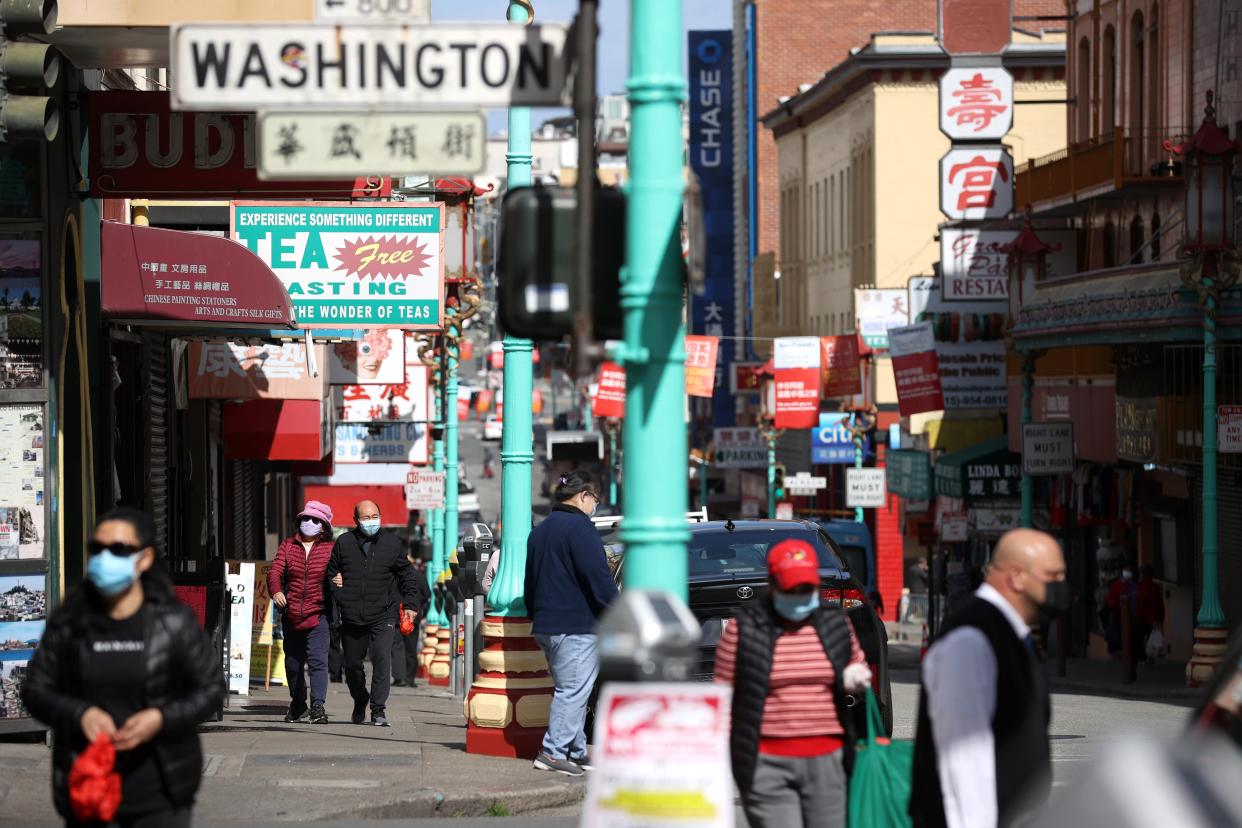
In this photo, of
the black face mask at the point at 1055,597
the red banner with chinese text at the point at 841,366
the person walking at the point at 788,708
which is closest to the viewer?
the black face mask at the point at 1055,597

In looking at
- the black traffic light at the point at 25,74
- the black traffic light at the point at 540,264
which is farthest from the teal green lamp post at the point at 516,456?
the black traffic light at the point at 540,264

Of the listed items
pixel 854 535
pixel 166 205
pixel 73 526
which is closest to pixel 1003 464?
pixel 854 535

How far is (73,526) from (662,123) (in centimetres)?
770

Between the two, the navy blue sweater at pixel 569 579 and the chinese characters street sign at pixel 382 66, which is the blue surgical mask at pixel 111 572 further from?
the navy blue sweater at pixel 569 579

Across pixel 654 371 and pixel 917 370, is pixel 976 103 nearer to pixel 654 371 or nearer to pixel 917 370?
pixel 917 370

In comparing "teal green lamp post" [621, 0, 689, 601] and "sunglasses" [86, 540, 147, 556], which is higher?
"teal green lamp post" [621, 0, 689, 601]

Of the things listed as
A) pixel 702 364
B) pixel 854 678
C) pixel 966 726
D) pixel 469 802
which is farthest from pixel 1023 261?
pixel 966 726

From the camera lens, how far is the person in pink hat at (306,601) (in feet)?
53.8

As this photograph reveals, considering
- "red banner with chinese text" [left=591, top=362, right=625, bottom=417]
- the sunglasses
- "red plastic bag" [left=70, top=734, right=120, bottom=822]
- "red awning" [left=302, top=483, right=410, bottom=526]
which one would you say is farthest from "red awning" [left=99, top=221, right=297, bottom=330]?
"red awning" [left=302, top=483, right=410, bottom=526]

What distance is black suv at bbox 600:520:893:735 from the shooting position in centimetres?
1347

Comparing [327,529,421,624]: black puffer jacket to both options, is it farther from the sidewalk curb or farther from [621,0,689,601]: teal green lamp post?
[621,0,689,601]: teal green lamp post

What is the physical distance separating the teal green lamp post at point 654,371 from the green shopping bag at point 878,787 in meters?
1.65

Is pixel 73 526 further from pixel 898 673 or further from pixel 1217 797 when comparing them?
pixel 898 673

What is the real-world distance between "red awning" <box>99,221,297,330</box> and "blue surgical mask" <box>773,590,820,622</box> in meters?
8.08
